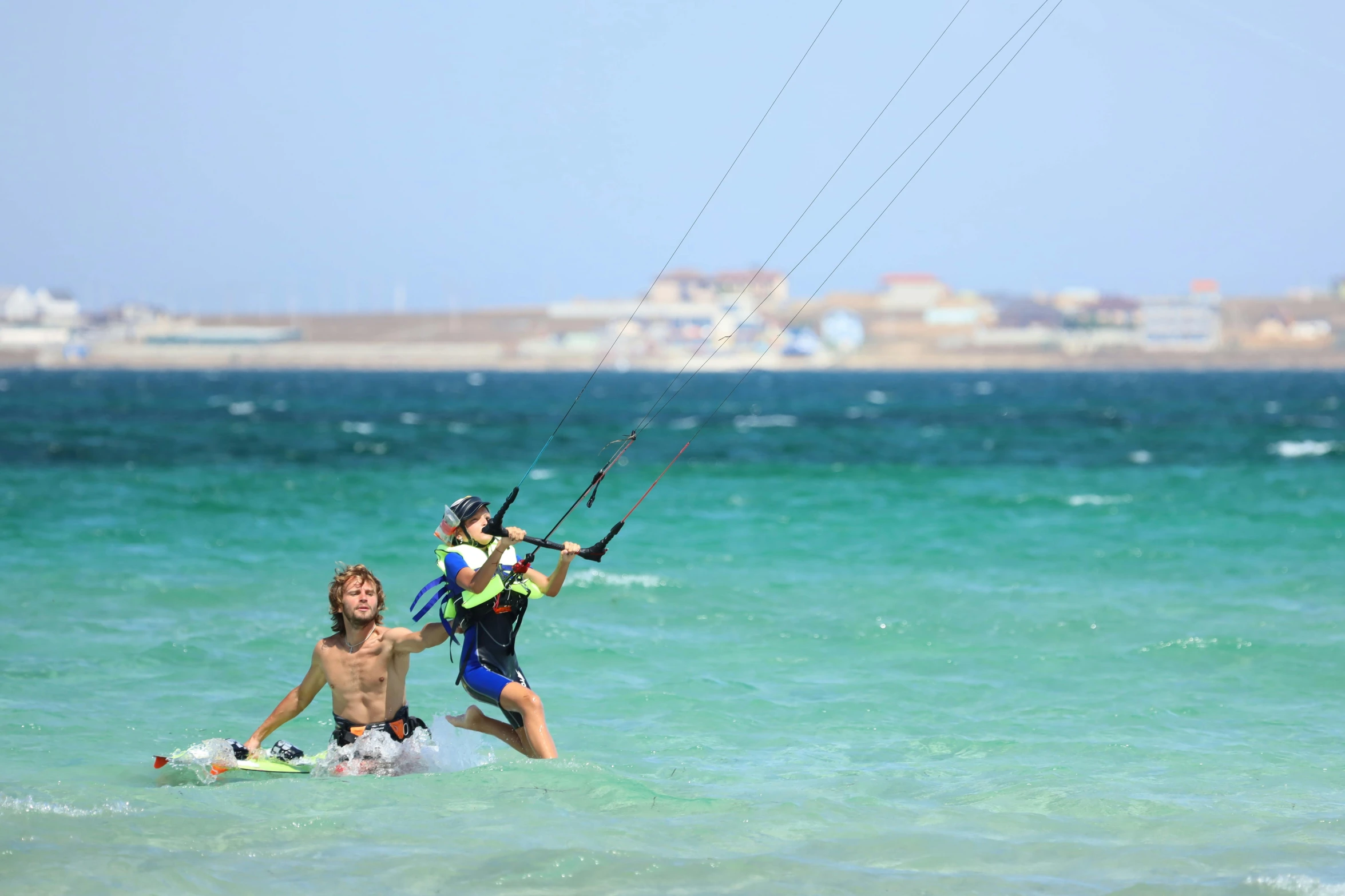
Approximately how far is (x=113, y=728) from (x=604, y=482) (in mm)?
22714

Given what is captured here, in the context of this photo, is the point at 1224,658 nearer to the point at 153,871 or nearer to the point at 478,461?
the point at 153,871

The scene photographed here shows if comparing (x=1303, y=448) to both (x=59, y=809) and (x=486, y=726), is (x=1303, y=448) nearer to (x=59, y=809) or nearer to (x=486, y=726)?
(x=486, y=726)

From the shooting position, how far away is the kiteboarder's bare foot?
8188 mm

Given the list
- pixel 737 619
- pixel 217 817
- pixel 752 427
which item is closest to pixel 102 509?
pixel 737 619

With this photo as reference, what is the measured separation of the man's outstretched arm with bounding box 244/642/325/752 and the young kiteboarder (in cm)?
72

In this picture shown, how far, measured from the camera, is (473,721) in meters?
8.20

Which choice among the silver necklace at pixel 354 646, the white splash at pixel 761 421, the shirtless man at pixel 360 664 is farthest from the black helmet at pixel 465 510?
the white splash at pixel 761 421

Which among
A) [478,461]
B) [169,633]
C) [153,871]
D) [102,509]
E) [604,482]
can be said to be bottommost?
[153,871]

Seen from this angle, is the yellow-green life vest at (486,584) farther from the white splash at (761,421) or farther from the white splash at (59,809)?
the white splash at (761,421)

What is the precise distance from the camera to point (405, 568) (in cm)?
1770

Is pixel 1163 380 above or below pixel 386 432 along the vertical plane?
above

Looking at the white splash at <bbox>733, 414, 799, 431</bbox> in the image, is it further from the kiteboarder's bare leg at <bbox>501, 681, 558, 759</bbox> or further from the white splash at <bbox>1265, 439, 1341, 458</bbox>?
the kiteboarder's bare leg at <bbox>501, 681, 558, 759</bbox>

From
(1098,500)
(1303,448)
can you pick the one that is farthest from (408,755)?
(1303,448)

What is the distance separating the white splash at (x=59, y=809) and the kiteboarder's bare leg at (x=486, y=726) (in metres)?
1.71
